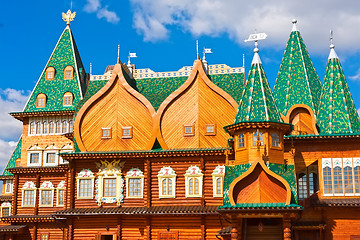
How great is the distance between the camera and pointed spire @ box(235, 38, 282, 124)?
84.1 ft

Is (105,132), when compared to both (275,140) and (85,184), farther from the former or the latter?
(275,140)

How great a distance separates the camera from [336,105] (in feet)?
95.9

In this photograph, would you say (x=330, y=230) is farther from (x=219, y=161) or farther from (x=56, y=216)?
(x=56, y=216)

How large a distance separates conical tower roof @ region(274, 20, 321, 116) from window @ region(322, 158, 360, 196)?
3937 millimetres

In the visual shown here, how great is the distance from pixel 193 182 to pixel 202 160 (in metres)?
1.42

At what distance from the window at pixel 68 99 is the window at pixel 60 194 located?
600 centimetres

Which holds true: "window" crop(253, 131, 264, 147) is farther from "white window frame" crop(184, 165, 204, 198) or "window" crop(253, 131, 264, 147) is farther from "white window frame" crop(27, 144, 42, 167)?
"white window frame" crop(27, 144, 42, 167)

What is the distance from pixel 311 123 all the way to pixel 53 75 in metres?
20.1

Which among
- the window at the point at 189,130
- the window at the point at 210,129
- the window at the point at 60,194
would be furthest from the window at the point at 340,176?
the window at the point at 60,194

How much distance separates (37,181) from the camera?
35750 mm

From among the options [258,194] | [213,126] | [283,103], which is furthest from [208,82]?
[258,194]

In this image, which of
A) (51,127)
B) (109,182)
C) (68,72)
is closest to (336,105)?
(109,182)

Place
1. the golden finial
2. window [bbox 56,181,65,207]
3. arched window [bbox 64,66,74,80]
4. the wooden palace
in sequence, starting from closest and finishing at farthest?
the wooden palace < window [bbox 56,181,65,207] < arched window [bbox 64,66,74,80] < the golden finial

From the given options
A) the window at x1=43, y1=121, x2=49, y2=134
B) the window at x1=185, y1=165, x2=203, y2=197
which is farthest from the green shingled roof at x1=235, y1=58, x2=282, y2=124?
the window at x1=43, y1=121, x2=49, y2=134
